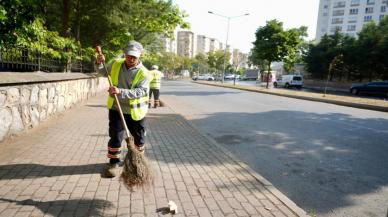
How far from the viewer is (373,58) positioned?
116ft

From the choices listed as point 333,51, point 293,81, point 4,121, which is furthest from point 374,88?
point 4,121

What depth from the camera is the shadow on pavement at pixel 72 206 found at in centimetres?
301

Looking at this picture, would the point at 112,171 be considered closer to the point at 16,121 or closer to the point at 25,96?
the point at 16,121

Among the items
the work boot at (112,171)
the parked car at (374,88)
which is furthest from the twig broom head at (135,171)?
the parked car at (374,88)

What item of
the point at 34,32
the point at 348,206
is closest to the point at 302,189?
the point at 348,206

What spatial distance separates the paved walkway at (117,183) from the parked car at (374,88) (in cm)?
2509

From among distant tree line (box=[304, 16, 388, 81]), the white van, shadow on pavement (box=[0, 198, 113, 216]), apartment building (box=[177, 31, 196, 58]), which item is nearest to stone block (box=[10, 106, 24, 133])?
shadow on pavement (box=[0, 198, 113, 216])

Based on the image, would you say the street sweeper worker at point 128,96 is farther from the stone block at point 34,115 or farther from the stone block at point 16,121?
the stone block at point 34,115

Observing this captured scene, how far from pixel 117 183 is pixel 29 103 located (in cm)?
376

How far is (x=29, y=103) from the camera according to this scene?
6.27m

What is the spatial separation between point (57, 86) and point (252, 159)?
19.9 ft

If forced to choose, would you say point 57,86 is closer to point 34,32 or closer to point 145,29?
point 34,32

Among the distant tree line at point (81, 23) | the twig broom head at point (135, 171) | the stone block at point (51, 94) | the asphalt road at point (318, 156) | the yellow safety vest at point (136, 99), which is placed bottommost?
the asphalt road at point (318, 156)

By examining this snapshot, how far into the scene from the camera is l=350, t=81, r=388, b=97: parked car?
82.0 feet
